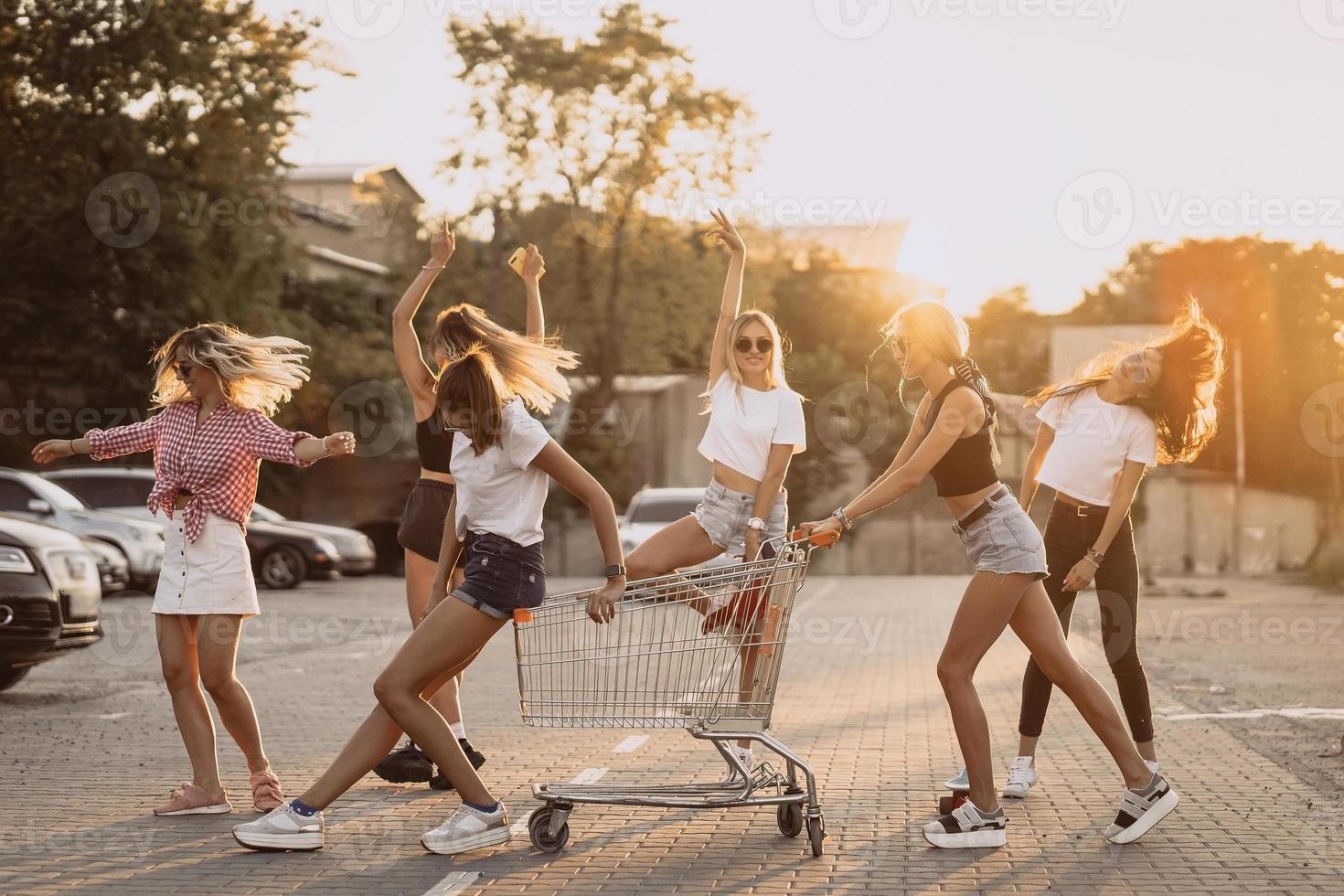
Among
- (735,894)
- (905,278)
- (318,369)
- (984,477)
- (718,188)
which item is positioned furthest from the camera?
(905,278)

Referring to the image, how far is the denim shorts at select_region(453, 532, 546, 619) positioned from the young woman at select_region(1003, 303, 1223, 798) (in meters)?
2.44

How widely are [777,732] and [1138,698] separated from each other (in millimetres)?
2914

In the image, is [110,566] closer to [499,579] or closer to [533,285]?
[533,285]

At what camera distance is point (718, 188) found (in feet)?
144

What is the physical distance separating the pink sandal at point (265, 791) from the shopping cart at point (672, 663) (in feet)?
4.42

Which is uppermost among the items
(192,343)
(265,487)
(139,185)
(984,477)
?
(139,185)

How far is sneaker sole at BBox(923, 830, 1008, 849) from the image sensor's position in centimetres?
639

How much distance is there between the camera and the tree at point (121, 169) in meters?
33.5

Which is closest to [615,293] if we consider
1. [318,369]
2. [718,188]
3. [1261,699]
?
[718,188]

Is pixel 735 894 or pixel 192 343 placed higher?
pixel 192 343

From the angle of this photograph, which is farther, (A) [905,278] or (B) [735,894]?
(A) [905,278]

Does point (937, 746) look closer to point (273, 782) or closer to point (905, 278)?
point (273, 782)

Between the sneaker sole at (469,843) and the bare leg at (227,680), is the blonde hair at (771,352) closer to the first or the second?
the sneaker sole at (469,843)

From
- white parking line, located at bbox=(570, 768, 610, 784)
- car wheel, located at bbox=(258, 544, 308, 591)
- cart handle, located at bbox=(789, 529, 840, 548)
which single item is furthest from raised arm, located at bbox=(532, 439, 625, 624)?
car wheel, located at bbox=(258, 544, 308, 591)
